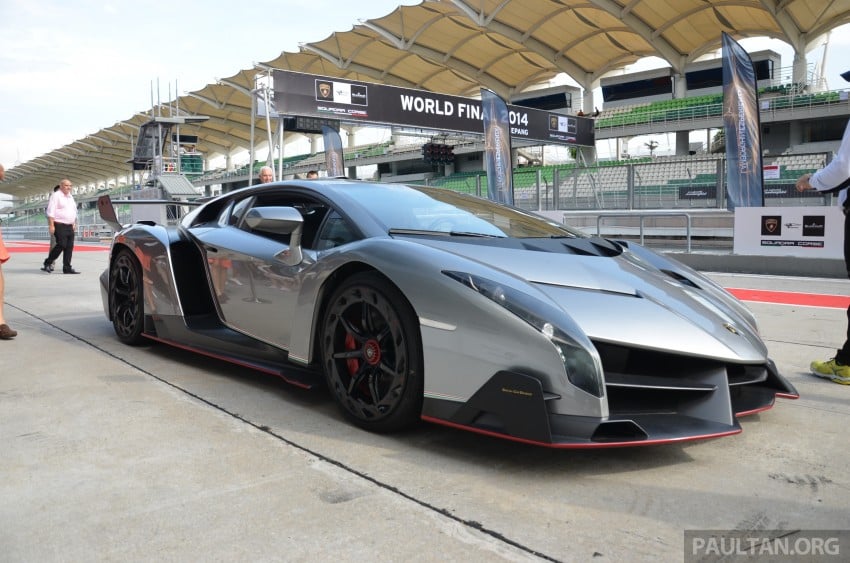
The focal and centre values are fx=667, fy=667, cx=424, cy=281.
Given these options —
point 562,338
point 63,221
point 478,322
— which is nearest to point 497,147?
point 63,221

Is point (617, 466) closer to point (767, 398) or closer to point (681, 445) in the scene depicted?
point (681, 445)

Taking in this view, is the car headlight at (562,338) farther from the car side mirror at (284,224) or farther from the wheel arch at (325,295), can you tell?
the car side mirror at (284,224)

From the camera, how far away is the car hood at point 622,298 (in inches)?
95.0

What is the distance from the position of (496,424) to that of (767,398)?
1190 millimetres

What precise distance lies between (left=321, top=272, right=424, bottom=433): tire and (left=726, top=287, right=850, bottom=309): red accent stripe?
5.84 metres

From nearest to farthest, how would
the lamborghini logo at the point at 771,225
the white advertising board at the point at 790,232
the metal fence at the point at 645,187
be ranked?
the white advertising board at the point at 790,232
the lamborghini logo at the point at 771,225
the metal fence at the point at 645,187

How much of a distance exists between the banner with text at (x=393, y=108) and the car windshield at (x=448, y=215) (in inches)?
582

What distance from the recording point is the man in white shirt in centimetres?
355

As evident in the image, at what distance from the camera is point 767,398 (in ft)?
8.93

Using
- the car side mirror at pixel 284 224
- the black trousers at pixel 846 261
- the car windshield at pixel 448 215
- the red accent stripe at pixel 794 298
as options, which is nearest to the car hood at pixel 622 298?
the car windshield at pixel 448 215

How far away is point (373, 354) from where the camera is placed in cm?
276

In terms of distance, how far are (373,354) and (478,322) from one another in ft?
1.80

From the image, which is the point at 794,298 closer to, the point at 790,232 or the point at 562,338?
the point at 790,232

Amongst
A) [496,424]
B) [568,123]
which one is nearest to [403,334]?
[496,424]
